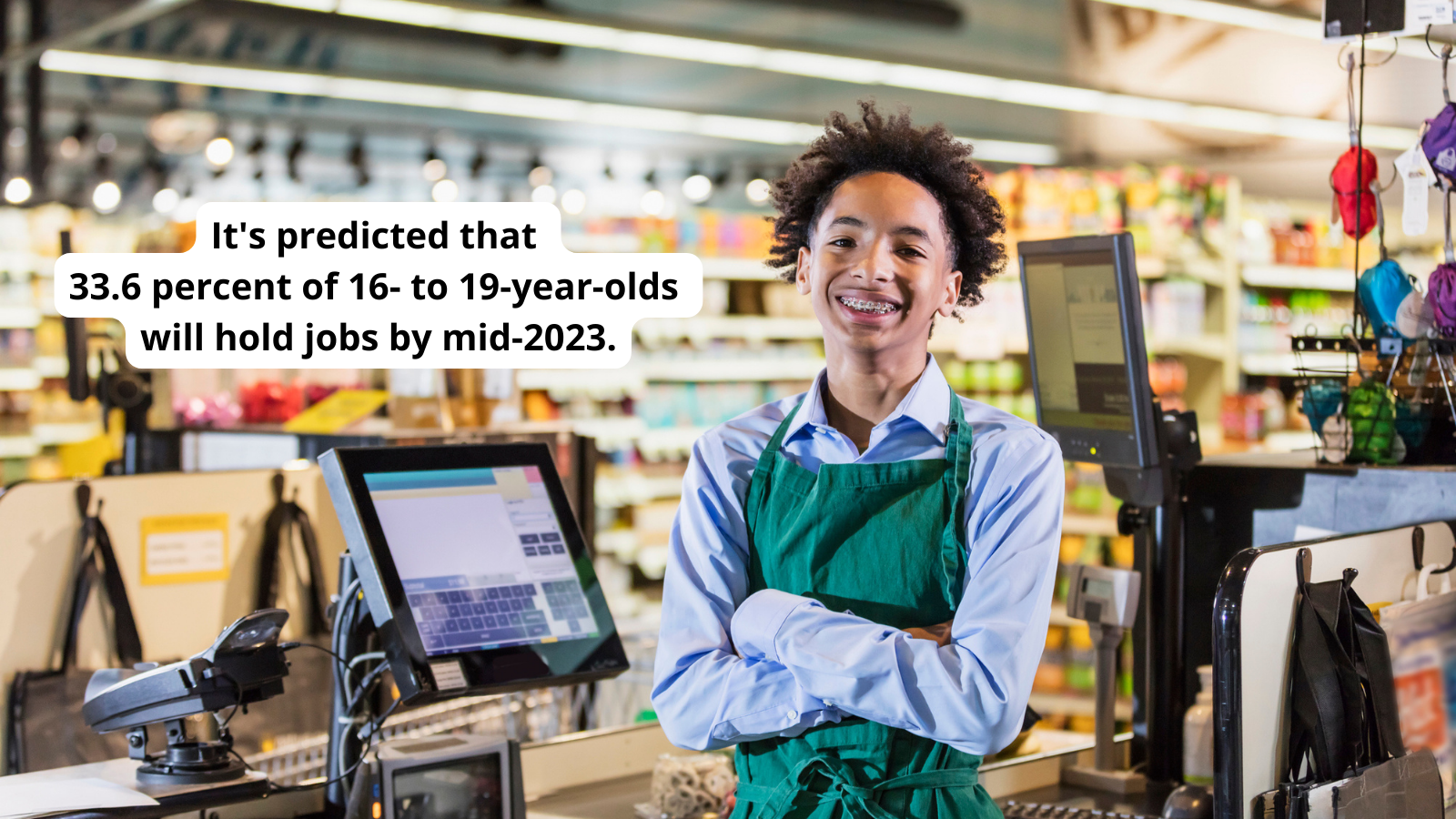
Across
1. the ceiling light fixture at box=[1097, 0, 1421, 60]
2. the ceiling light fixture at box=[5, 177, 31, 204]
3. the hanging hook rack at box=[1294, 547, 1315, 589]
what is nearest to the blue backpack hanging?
the hanging hook rack at box=[1294, 547, 1315, 589]

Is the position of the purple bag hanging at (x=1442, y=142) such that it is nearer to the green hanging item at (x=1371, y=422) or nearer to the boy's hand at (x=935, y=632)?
the green hanging item at (x=1371, y=422)

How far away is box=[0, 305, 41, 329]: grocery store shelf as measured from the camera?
27.9 feet

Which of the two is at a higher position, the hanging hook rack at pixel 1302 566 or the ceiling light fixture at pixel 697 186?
the ceiling light fixture at pixel 697 186

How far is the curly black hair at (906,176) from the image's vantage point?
1656 mm

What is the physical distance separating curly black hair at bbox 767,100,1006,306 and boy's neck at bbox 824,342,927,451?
0.16m

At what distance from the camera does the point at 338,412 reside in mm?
3771

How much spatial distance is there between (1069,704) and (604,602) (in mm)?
4049

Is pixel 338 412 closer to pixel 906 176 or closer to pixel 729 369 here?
pixel 906 176

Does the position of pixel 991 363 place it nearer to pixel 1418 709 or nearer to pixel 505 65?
pixel 1418 709

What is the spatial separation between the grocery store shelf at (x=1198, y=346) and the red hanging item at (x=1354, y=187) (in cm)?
398

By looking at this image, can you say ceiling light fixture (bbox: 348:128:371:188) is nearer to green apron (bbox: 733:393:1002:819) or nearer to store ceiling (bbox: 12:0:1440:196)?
store ceiling (bbox: 12:0:1440:196)

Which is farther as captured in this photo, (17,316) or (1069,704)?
(17,316)

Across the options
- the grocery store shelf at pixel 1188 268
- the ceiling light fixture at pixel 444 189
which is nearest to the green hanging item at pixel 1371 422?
the grocery store shelf at pixel 1188 268

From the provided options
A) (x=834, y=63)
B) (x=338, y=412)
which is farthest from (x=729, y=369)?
(x=338, y=412)
